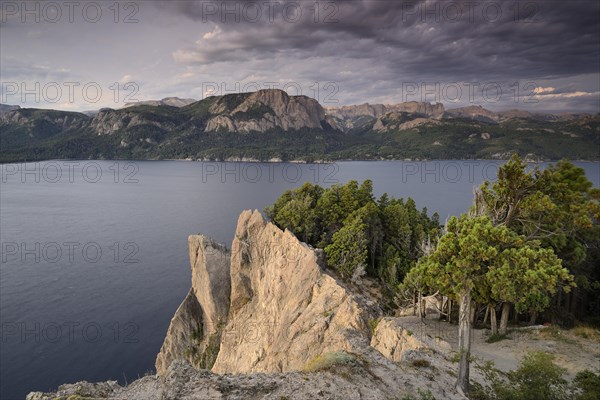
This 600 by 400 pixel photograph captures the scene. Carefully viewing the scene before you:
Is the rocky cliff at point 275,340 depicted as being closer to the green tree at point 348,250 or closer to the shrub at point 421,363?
the shrub at point 421,363

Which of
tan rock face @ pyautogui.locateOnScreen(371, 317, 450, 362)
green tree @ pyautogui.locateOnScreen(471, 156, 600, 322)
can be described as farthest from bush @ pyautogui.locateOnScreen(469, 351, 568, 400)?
green tree @ pyautogui.locateOnScreen(471, 156, 600, 322)

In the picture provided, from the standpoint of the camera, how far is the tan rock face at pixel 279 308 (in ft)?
98.3

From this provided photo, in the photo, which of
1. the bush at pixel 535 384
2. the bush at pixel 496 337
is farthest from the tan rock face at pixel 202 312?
the bush at pixel 535 384

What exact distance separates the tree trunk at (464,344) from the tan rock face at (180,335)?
139 feet

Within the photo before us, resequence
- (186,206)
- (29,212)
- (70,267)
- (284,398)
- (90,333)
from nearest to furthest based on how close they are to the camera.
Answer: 1. (284,398)
2. (90,333)
3. (70,267)
4. (29,212)
5. (186,206)

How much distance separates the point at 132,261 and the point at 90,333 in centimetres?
3059

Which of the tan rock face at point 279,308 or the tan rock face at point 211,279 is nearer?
the tan rock face at point 279,308

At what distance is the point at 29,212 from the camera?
447ft

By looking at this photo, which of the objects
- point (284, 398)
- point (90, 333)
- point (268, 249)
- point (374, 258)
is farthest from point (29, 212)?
point (284, 398)

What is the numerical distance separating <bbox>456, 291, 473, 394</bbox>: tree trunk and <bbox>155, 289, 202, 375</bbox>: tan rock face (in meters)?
42.3

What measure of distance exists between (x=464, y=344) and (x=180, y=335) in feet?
143

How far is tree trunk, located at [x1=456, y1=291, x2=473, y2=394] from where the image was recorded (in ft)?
57.8

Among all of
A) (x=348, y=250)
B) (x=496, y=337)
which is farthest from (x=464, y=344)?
(x=348, y=250)

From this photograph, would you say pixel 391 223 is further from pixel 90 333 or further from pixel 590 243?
pixel 90 333
